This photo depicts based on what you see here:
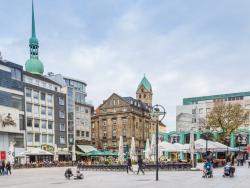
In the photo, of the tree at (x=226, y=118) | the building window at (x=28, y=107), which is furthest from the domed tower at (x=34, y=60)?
the tree at (x=226, y=118)

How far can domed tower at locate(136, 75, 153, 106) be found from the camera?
525 feet

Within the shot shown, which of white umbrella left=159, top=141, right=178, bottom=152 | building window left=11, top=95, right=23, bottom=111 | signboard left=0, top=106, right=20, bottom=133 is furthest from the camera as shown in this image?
building window left=11, top=95, right=23, bottom=111

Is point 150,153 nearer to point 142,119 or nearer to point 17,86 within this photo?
point 17,86

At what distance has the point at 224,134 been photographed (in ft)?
235

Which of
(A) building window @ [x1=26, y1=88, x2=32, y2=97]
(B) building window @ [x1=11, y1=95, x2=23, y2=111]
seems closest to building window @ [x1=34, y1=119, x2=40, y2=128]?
(B) building window @ [x1=11, y1=95, x2=23, y2=111]

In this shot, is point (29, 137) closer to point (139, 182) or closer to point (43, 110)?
point (43, 110)

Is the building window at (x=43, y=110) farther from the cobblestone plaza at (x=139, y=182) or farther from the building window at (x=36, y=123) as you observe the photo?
the cobblestone plaza at (x=139, y=182)

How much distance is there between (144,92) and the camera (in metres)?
161

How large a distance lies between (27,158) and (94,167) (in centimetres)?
3487

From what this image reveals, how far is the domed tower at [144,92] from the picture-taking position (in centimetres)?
16012

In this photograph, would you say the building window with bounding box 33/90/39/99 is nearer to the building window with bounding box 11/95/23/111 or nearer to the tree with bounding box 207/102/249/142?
the building window with bounding box 11/95/23/111

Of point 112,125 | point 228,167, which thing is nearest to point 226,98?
point 112,125

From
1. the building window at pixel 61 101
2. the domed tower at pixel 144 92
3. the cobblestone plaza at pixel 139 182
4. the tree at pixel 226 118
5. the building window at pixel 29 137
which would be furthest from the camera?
the domed tower at pixel 144 92

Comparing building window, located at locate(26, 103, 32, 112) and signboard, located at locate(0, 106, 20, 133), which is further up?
building window, located at locate(26, 103, 32, 112)
